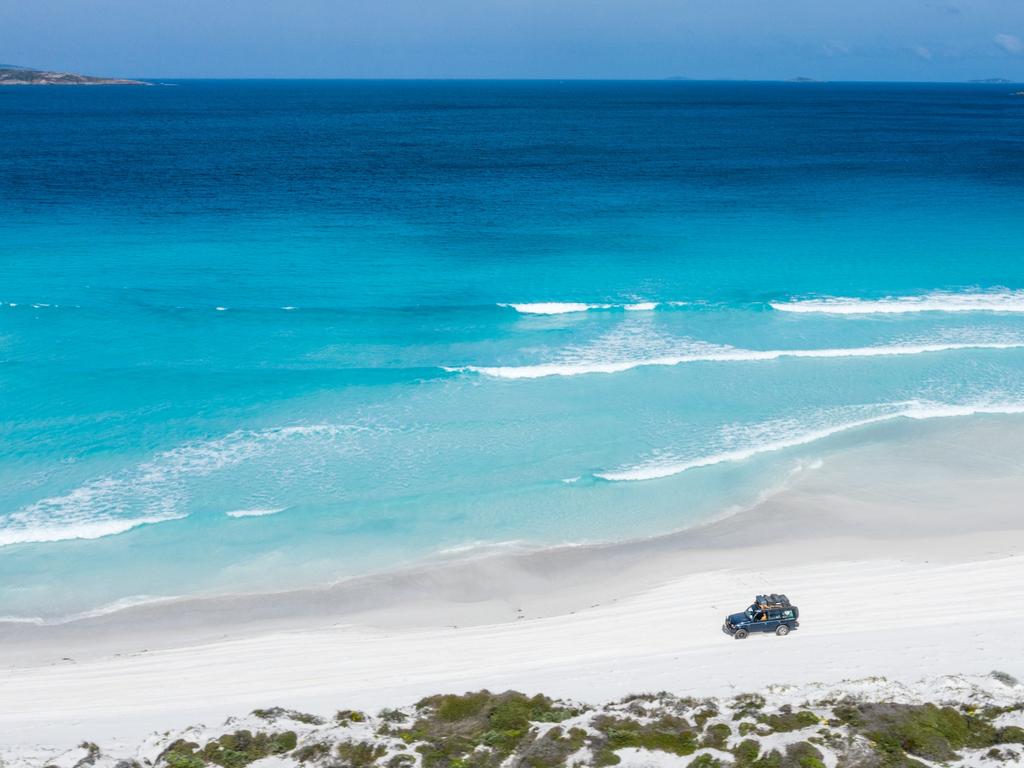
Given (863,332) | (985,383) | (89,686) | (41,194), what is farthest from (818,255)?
(41,194)

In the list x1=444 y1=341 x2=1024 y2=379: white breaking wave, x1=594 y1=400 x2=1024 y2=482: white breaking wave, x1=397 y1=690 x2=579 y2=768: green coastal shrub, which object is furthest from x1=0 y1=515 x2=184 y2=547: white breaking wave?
x1=444 y1=341 x2=1024 y2=379: white breaking wave

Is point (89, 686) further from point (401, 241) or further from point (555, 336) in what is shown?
point (401, 241)

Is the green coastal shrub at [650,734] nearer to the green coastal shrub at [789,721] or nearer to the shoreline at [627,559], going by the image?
the green coastal shrub at [789,721]

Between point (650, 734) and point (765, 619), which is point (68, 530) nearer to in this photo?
point (650, 734)

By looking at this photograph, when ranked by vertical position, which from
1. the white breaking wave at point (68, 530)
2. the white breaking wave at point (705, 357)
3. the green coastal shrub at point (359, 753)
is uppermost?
the white breaking wave at point (705, 357)

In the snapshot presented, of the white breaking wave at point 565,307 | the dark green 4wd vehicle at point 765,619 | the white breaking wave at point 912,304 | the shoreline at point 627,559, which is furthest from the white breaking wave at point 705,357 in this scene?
the dark green 4wd vehicle at point 765,619

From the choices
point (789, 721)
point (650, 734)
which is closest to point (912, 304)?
point (789, 721)
